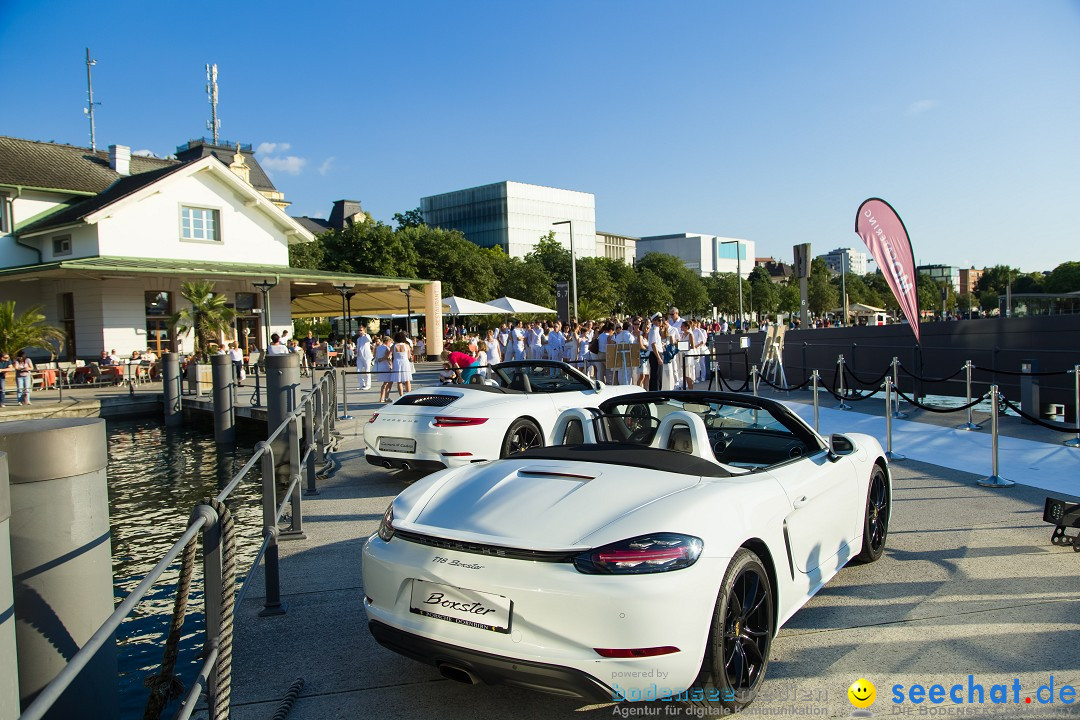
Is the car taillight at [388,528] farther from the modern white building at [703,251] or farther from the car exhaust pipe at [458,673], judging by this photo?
the modern white building at [703,251]

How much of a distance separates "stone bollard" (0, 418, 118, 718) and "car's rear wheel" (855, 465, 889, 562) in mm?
4458

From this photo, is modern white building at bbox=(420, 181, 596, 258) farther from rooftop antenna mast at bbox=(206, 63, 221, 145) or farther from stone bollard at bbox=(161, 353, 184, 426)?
stone bollard at bbox=(161, 353, 184, 426)

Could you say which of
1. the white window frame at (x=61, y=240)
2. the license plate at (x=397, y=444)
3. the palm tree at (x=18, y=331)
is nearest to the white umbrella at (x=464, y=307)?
the white window frame at (x=61, y=240)

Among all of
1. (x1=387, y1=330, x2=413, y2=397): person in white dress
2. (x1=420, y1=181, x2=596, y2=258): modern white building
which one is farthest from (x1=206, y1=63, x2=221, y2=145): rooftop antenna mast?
(x1=387, y1=330, x2=413, y2=397): person in white dress

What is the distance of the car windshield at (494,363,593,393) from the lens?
934 centimetres

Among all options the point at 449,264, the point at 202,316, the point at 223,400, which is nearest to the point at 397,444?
the point at 223,400

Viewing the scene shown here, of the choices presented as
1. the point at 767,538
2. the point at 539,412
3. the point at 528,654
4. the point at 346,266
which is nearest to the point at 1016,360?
the point at 539,412

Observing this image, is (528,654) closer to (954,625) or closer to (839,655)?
(839,655)

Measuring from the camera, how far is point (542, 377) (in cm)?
965

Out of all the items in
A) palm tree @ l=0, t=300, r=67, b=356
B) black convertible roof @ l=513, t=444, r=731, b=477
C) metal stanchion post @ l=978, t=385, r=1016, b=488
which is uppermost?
palm tree @ l=0, t=300, r=67, b=356

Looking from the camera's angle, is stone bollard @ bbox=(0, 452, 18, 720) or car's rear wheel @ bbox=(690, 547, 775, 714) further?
car's rear wheel @ bbox=(690, 547, 775, 714)

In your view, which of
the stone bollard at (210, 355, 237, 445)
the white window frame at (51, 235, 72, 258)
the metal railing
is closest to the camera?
the metal railing

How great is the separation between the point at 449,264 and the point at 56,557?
181 ft

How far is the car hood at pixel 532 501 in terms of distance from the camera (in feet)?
10.9
